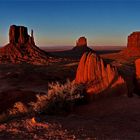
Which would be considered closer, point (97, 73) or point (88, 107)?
point (88, 107)

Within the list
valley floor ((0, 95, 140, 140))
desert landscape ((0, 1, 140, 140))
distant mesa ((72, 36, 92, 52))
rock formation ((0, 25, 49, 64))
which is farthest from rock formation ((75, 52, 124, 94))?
distant mesa ((72, 36, 92, 52))

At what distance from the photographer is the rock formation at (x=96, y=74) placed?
20.5 m

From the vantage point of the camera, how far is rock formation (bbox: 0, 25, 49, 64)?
9469cm

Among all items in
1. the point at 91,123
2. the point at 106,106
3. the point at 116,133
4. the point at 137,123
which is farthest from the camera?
the point at 106,106

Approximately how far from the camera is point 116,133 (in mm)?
11836

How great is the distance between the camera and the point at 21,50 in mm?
101312

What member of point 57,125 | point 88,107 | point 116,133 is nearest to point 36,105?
point 88,107

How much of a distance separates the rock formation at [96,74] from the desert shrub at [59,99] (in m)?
1.00

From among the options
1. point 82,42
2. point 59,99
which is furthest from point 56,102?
point 82,42

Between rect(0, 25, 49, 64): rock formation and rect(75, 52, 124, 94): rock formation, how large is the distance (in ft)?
229

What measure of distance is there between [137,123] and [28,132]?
511cm

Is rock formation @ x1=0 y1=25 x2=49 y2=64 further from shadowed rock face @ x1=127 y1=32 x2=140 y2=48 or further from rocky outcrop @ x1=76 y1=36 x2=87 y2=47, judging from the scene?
rocky outcrop @ x1=76 y1=36 x2=87 y2=47

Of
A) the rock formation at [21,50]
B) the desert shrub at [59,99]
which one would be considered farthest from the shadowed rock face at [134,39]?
the desert shrub at [59,99]

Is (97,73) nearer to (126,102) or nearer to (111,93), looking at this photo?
(111,93)
